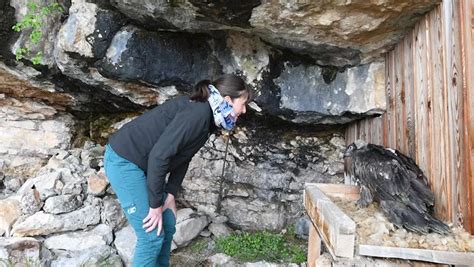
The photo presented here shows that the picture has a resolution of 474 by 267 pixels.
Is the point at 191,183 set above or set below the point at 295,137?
below

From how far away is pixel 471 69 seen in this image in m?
1.93

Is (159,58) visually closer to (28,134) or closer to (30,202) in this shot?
(30,202)

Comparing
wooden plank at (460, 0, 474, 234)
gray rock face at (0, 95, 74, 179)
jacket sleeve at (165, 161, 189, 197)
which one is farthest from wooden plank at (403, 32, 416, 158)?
gray rock face at (0, 95, 74, 179)

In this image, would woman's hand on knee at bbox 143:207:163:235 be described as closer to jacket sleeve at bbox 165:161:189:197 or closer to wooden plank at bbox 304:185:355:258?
jacket sleeve at bbox 165:161:189:197

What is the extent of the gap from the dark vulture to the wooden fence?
0.11 metres

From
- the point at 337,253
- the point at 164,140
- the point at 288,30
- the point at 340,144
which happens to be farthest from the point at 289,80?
the point at 337,253

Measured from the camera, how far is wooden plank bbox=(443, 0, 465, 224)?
2012 mm

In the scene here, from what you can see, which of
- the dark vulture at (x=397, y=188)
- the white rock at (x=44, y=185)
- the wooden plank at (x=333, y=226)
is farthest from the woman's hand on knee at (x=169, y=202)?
the white rock at (x=44, y=185)

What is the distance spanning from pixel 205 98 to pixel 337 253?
3.92 ft

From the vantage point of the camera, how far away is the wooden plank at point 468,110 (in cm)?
191

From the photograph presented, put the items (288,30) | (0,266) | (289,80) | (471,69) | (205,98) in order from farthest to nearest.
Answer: (289,80), (0,266), (288,30), (205,98), (471,69)

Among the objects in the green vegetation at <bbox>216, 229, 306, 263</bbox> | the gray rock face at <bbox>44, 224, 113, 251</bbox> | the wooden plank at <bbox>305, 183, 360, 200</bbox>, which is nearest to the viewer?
the wooden plank at <bbox>305, 183, 360, 200</bbox>

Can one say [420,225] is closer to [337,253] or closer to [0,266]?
[337,253]

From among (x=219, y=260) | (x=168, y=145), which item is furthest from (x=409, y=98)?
(x=219, y=260)
